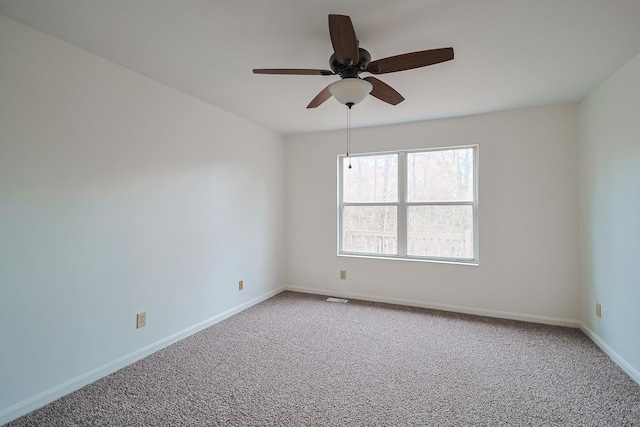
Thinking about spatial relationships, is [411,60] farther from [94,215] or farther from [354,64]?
[94,215]

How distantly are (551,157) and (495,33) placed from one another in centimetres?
193

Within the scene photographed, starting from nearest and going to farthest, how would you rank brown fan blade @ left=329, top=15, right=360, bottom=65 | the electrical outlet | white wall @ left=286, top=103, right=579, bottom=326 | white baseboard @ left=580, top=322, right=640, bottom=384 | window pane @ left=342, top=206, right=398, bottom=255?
brown fan blade @ left=329, top=15, right=360, bottom=65
white baseboard @ left=580, top=322, right=640, bottom=384
the electrical outlet
white wall @ left=286, top=103, right=579, bottom=326
window pane @ left=342, top=206, right=398, bottom=255

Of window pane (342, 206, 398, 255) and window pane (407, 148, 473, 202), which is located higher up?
window pane (407, 148, 473, 202)

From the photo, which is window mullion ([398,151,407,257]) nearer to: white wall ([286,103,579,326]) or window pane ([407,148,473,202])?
window pane ([407,148,473,202])

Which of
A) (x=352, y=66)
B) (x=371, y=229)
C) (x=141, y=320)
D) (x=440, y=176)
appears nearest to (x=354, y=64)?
(x=352, y=66)

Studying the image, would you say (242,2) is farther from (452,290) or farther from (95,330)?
(452,290)

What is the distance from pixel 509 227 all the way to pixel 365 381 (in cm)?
234

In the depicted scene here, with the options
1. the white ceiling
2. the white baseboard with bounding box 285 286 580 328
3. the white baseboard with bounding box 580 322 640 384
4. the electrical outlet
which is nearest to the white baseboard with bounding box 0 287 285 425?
the electrical outlet

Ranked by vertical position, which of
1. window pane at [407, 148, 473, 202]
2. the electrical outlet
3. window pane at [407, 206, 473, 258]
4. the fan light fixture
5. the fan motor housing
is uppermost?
the fan motor housing

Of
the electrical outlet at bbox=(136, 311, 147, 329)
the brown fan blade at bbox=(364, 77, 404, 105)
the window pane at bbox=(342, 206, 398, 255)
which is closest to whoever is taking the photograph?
the brown fan blade at bbox=(364, 77, 404, 105)

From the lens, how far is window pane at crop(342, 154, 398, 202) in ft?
13.1

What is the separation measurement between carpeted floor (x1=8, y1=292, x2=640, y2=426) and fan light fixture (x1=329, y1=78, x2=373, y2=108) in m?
1.92

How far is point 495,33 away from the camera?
1.85 metres

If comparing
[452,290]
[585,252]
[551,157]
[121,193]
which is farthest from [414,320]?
[121,193]
